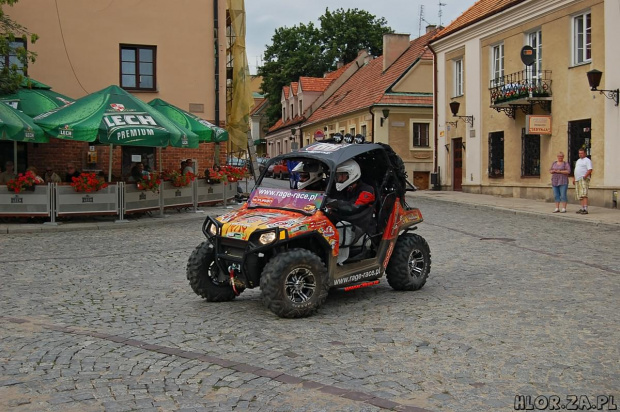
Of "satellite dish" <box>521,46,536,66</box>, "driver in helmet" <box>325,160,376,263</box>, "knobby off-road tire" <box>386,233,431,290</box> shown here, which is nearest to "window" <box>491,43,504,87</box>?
"satellite dish" <box>521,46,536,66</box>

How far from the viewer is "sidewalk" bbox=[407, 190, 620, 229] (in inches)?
662

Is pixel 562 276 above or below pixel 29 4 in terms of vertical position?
below

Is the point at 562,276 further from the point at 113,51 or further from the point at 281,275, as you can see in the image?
the point at 113,51

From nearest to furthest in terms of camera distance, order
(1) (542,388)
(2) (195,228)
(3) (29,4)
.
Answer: (1) (542,388) < (2) (195,228) < (3) (29,4)

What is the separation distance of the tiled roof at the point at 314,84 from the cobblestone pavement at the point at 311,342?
45.1 m

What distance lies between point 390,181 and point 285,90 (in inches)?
2073

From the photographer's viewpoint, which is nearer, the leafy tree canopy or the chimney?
the chimney

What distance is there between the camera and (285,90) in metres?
59.8

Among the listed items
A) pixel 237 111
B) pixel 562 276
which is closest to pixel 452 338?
pixel 562 276

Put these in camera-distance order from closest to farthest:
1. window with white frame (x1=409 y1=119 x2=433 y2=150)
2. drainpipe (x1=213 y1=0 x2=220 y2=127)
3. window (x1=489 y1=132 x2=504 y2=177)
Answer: drainpipe (x1=213 y1=0 x2=220 y2=127) < window (x1=489 y1=132 x2=504 y2=177) < window with white frame (x1=409 y1=119 x2=433 y2=150)

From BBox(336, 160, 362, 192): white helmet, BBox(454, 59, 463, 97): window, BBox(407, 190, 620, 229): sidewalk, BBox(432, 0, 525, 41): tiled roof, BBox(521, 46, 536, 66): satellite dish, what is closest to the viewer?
BBox(336, 160, 362, 192): white helmet

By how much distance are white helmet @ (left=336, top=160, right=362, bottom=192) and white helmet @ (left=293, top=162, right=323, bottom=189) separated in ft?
0.84

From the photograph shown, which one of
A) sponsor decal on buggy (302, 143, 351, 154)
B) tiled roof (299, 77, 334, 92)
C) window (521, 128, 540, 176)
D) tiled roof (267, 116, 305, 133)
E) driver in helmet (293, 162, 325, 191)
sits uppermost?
tiled roof (299, 77, 334, 92)

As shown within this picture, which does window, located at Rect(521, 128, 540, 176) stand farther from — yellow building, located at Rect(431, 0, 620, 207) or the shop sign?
the shop sign
